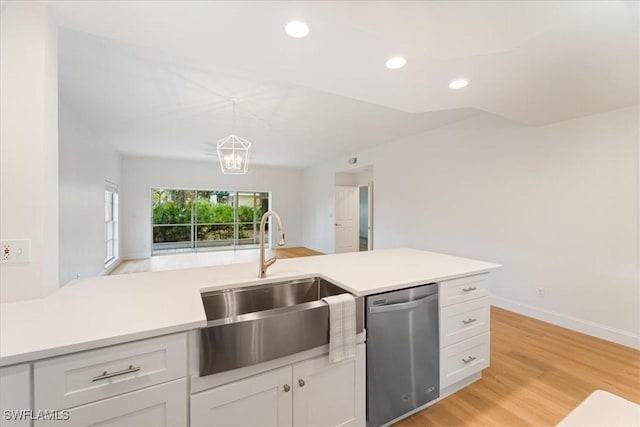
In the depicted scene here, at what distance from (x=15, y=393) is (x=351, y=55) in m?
2.22

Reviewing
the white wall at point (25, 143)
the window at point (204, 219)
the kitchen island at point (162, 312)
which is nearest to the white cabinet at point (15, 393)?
the kitchen island at point (162, 312)

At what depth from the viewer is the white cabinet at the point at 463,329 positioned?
1.78 m

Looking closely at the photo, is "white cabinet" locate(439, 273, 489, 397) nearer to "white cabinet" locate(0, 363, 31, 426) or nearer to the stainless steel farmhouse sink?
the stainless steel farmhouse sink

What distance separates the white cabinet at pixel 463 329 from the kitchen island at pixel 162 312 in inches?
0.4

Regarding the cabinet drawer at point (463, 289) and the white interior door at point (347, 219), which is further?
the white interior door at point (347, 219)

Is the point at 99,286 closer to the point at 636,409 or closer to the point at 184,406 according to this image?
the point at 184,406

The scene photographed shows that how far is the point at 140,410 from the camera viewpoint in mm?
979

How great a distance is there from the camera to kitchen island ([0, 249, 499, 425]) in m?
0.89

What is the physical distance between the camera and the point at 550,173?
3.08 metres

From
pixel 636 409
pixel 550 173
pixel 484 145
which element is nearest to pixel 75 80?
pixel 636 409

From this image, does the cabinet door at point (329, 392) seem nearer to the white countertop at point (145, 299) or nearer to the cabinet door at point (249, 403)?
the cabinet door at point (249, 403)

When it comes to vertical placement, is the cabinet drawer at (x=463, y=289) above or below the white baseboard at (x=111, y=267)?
above

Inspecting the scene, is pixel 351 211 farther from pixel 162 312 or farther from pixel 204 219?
pixel 162 312

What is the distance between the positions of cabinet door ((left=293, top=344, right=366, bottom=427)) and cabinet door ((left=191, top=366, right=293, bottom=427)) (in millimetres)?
57
